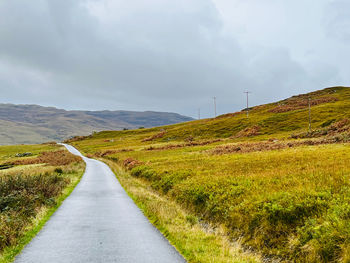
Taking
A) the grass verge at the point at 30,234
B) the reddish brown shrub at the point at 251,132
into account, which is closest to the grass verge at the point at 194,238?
the grass verge at the point at 30,234

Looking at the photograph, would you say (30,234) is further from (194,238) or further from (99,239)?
(194,238)

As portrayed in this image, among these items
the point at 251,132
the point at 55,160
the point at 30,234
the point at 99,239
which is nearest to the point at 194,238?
the point at 99,239

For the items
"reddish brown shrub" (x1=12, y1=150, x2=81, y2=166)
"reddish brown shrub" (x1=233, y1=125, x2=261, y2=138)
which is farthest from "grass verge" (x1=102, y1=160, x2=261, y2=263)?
"reddish brown shrub" (x1=233, y1=125, x2=261, y2=138)

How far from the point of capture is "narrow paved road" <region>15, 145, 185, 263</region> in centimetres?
882

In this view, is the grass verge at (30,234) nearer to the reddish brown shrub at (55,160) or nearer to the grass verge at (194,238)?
the grass verge at (194,238)

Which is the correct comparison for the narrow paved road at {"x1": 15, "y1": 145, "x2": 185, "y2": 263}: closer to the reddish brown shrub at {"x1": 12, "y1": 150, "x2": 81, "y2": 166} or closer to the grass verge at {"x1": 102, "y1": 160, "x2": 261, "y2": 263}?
the grass verge at {"x1": 102, "y1": 160, "x2": 261, "y2": 263}

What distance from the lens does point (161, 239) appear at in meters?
10.8

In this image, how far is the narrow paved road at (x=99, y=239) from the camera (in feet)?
A: 28.9

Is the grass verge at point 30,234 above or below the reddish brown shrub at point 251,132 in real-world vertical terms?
below

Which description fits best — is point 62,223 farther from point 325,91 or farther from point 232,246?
point 325,91

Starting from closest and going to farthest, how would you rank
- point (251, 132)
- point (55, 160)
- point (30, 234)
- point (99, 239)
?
point (99, 239) → point (30, 234) → point (55, 160) → point (251, 132)

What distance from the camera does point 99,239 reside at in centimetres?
1063

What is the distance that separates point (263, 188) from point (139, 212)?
6887 millimetres

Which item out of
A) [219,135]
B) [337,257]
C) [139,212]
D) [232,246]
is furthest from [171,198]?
[219,135]
